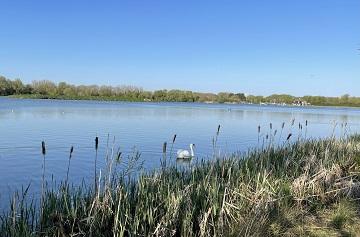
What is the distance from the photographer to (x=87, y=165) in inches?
553

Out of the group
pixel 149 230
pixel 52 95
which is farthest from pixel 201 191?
pixel 52 95

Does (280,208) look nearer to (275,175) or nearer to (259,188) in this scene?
(259,188)

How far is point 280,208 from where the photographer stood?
269 inches

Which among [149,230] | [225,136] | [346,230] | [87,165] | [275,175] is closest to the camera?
[149,230]

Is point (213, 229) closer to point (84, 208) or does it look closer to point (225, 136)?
point (84, 208)

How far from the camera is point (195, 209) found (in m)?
6.27

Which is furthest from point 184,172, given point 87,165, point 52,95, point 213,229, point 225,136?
point 52,95

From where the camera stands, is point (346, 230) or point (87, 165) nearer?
point (346, 230)

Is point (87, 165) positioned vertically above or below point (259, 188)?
below

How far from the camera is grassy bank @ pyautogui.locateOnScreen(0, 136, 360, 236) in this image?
17.8 ft

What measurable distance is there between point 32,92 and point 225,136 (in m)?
99.7

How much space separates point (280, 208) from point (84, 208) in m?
3.06

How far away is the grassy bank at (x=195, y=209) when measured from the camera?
17.8ft

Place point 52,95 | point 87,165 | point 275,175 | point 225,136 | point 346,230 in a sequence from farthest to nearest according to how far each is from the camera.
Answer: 1. point 52,95
2. point 225,136
3. point 87,165
4. point 275,175
5. point 346,230
